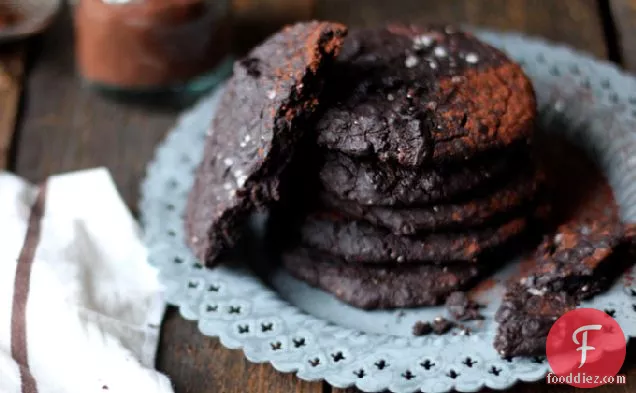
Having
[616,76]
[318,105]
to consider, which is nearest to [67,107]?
[318,105]

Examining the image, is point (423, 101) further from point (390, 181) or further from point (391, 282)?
point (391, 282)

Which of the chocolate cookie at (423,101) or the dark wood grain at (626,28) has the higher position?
the chocolate cookie at (423,101)

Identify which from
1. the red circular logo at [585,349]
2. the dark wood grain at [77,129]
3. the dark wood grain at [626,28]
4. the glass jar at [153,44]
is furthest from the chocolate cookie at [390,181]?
the dark wood grain at [626,28]

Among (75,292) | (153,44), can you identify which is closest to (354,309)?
(75,292)

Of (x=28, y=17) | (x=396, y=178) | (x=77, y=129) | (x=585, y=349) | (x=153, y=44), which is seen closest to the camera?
(x=585, y=349)

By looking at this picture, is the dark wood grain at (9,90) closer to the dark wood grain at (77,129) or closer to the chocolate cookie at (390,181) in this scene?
the dark wood grain at (77,129)

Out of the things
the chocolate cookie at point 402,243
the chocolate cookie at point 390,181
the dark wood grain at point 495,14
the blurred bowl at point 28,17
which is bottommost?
the chocolate cookie at point 402,243

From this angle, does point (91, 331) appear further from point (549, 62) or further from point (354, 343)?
point (549, 62)
